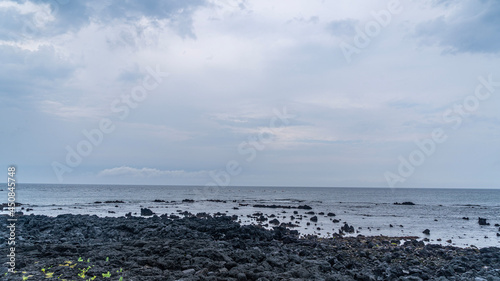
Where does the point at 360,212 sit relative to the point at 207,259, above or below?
below

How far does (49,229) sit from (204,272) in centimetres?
1692

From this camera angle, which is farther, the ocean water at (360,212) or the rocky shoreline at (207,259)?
the ocean water at (360,212)

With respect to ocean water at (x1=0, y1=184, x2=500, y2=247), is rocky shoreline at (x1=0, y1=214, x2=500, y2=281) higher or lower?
higher

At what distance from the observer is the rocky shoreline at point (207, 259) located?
11.6 meters

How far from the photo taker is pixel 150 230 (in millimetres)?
22234

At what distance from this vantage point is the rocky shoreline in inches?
457

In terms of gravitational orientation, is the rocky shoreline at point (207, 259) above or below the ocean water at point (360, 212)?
above

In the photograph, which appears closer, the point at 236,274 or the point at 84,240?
the point at 236,274

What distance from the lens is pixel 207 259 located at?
13461 mm

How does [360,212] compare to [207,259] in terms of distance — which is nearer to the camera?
[207,259]

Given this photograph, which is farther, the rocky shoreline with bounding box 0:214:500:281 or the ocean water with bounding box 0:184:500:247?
the ocean water with bounding box 0:184:500:247

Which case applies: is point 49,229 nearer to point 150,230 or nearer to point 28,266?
point 150,230

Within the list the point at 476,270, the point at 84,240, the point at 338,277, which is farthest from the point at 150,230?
the point at 476,270

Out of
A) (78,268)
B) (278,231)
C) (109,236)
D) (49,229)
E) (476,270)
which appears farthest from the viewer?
(278,231)
